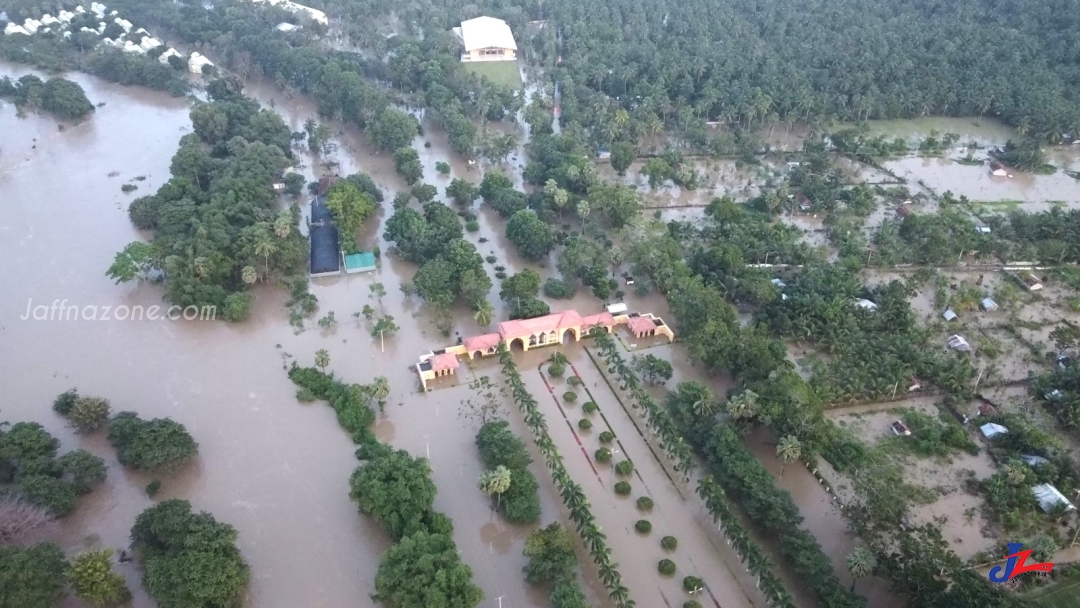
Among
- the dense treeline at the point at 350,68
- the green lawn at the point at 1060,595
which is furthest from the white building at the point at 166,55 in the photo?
the green lawn at the point at 1060,595

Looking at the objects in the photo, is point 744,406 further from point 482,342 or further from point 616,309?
point 482,342

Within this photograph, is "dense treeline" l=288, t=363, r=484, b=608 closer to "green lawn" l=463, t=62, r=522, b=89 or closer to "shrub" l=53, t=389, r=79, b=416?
"shrub" l=53, t=389, r=79, b=416

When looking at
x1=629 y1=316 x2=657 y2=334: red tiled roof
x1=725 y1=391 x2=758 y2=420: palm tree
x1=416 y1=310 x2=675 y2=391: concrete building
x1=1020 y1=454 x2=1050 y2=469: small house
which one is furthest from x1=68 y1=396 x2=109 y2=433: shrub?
x1=1020 y1=454 x2=1050 y2=469: small house

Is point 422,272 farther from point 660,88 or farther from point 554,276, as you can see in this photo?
point 660,88

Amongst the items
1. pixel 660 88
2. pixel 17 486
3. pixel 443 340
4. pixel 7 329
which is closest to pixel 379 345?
pixel 443 340

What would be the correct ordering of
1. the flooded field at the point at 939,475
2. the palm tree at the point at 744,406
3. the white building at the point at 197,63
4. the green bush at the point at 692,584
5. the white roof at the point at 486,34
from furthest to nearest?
the white roof at the point at 486,34 < the white building at the point at 197,63 < the palm tree at the point at 744,406 < the flooded field at the point at 939,475 < the green bush at the point at 692,584

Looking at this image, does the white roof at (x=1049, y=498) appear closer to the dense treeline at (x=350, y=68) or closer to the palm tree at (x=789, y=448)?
the palm tree at (x=789, y=448)

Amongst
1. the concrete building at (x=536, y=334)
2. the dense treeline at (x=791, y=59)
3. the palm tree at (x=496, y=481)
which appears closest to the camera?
the palm tree at (x=496, y=481)
